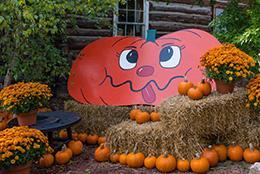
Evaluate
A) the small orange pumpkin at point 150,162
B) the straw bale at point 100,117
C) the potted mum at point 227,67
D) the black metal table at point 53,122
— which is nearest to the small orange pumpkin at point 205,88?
the potted mum at point 227,67

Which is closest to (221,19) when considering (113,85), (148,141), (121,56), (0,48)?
(121,56)

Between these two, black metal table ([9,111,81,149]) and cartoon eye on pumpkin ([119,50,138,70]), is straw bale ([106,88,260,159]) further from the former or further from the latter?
cartoon eye on pumpkin ([119,50,138,70])

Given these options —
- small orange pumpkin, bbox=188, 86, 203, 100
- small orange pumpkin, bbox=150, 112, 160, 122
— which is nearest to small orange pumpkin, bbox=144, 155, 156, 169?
small orange pumpkin, bbox=150, 112, 160, 122

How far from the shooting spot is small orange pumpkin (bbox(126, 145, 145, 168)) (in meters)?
4.20

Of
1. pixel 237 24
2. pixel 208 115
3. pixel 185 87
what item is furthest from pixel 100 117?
pixel 237 24

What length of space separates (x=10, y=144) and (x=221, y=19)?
4991 mm

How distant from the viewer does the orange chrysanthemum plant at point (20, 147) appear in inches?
129

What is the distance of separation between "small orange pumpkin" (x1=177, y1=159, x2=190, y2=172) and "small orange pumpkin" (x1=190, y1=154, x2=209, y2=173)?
5 centimetres

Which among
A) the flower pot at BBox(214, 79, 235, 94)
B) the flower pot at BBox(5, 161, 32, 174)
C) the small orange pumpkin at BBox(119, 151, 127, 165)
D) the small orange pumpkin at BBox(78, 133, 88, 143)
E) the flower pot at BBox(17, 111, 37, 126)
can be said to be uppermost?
the flower pot at BBox(214, 79, 235, 94)

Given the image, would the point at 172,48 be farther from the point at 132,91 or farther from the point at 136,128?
the point at 136,128

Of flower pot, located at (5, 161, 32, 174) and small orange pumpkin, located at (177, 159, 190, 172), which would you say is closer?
flower pot, located at (5, 161, 32, 174)

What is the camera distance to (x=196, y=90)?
4.18 metres

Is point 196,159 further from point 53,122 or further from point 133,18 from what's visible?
point 133,18

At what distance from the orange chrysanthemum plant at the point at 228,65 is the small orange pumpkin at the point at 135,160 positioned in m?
1.37
